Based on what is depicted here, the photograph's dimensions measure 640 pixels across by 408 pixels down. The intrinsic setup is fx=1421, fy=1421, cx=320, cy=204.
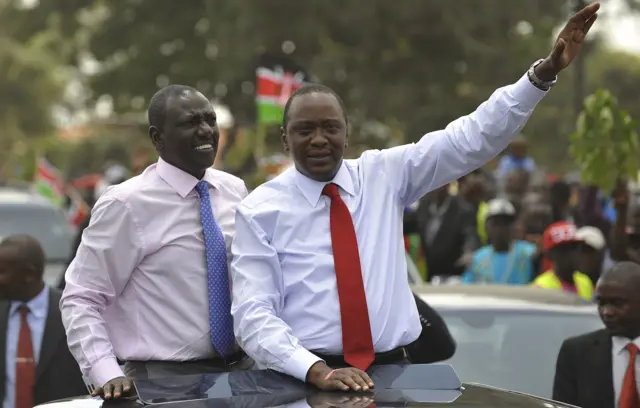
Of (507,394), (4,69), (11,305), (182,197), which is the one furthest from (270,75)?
(4,69)

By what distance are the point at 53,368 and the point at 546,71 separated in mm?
3491

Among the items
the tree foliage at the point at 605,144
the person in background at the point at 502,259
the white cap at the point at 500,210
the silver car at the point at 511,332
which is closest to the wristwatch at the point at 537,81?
the silver car at the point at 511,332

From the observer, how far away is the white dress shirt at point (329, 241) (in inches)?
182

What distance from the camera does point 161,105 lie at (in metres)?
5.12

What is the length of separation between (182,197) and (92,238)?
36 cm

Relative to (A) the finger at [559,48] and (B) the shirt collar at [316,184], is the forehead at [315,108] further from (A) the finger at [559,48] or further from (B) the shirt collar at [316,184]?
(A) the finger at [559,48]

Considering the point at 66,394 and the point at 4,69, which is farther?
the point at 4,69

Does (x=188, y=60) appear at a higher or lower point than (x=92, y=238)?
higher

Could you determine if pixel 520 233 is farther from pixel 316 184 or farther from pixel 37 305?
pixel 316 184

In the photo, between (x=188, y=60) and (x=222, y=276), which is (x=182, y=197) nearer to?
(x=222, y=276)

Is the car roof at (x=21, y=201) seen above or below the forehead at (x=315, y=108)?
below

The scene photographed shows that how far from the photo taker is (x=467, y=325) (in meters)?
7.24

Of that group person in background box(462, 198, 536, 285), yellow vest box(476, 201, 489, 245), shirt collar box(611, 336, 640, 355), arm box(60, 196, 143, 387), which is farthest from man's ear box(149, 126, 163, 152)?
yellow vest box(476, 201, 489, 245)

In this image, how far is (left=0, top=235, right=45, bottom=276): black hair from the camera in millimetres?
7477
